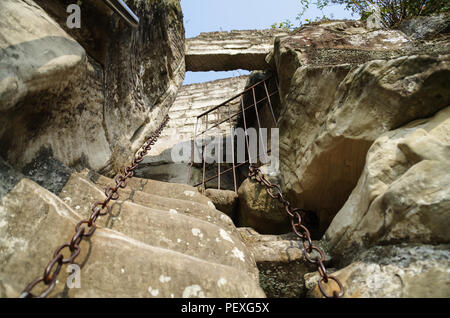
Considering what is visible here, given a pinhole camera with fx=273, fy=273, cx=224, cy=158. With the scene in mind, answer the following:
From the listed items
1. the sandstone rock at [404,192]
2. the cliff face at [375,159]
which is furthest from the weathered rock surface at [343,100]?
the sandstone rock at [404,192]

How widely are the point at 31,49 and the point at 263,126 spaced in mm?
2261

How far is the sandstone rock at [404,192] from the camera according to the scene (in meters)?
0.78

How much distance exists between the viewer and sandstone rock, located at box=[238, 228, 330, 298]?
3.55ft

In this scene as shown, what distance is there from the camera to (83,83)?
1416mm

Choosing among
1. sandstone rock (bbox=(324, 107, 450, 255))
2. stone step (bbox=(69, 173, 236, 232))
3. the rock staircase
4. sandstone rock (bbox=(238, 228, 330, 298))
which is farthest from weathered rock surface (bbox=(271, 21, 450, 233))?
the rock staircase

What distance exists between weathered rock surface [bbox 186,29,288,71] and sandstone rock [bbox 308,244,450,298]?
2935 mm

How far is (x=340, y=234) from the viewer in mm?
1098

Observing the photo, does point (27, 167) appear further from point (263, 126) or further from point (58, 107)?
point (263, 126)

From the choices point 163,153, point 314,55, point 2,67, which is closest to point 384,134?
point 314,55

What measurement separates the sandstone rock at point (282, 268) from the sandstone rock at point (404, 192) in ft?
0.53

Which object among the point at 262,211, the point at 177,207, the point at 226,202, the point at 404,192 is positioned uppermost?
the point at 404,192

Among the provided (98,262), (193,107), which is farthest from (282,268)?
(193,107)

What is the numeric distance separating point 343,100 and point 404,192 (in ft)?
1.92
